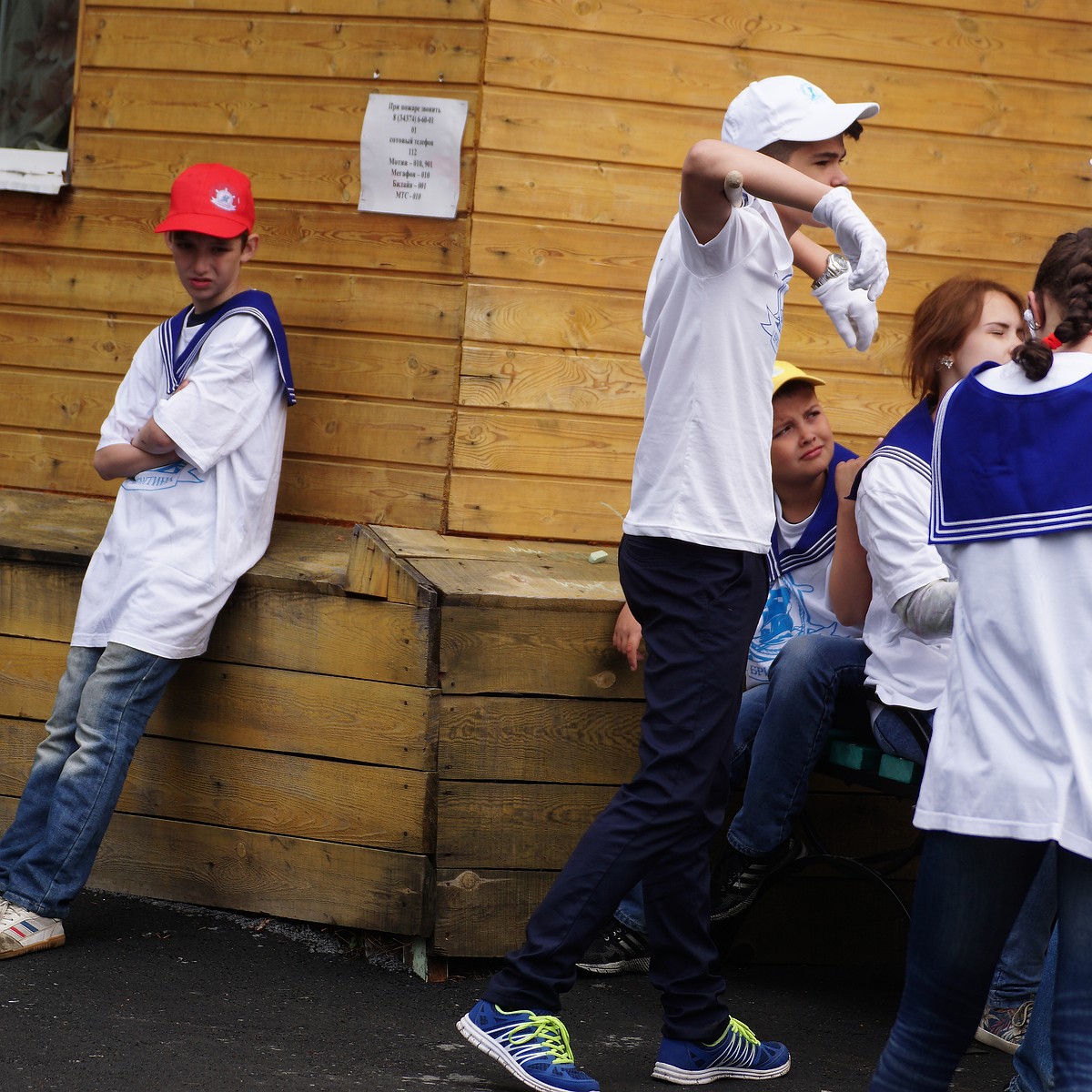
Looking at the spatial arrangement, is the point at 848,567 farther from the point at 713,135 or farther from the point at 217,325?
the point at 217,325

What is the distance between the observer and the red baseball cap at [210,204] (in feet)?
12.3

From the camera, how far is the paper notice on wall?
4.12 metres

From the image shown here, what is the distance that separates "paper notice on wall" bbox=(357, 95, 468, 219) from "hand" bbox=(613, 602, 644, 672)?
1480mm

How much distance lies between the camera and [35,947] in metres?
3.44

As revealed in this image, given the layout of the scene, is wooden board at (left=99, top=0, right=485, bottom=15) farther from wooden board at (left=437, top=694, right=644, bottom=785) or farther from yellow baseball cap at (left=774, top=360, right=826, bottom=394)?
wooden board at (left=437, top=694, right=644, bottom=785)

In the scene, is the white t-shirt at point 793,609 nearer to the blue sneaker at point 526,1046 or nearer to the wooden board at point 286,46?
the blue sneaker at point 526,1046

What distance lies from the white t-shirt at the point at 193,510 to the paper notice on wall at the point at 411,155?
72cm

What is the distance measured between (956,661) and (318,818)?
2103 millimetres

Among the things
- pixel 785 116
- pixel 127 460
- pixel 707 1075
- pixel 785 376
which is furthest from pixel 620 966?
pixel 785 116

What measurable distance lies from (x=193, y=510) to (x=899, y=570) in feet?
6.08

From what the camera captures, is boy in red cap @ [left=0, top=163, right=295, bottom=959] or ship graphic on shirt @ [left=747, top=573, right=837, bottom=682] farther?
ship graphic on shirt @ [left=747, top=573, right=837, bottom=682]

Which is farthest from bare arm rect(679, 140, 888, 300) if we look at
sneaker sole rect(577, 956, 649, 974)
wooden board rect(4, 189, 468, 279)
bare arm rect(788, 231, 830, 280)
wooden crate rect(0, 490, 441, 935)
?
sneaker sole rect(577, 956, 649, 974)

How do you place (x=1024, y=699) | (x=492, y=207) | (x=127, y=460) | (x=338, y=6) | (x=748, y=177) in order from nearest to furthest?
(x=1024, y=699) → (x=748, y=177) → (x=127, y=460) → (x=492, y=207) → (x=338, y=6)

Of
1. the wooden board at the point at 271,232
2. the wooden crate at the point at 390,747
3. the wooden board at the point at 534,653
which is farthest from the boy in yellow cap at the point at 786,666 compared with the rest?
the wooden board at the point at 271,232
